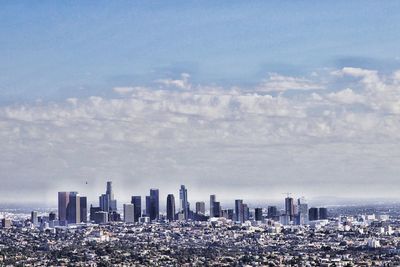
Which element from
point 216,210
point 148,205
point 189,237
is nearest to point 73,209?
point 148,205

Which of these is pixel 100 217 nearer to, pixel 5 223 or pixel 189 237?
pixel 5 223

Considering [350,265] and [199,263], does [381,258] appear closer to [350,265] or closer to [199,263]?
[350,265]

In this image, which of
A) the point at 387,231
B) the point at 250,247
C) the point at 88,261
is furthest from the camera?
the point at 387,231

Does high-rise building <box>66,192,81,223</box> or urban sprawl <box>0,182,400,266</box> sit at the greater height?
high-rise building <box>66,192,81,223</box>

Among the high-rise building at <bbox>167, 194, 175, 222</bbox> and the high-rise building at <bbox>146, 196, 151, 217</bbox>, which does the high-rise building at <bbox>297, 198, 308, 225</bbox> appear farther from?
the high-rise building at <bbox>146, 196, 151, 217</bbox>

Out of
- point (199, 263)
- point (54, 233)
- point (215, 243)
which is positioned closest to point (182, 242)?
point (215, 243)

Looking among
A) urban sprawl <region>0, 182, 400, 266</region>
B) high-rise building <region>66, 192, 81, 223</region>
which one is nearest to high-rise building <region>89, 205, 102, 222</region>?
urban sprawl <region>0, 182, 400, 266</region>
